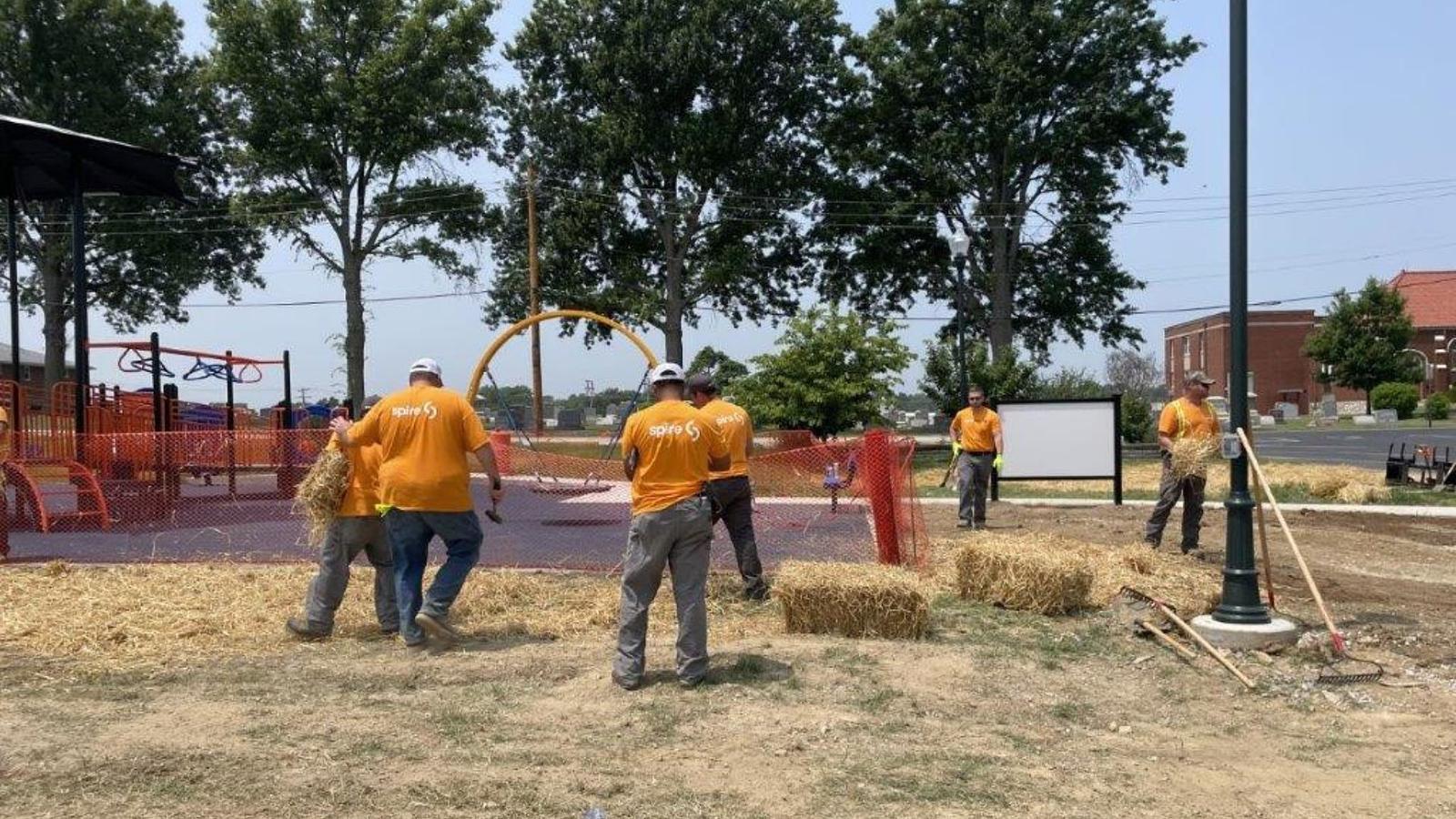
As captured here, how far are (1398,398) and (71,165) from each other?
60.9 m

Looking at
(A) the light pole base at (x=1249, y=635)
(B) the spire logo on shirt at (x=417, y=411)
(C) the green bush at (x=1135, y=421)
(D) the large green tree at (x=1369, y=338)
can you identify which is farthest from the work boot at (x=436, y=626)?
(D) the large green tree at (x=1369, y=338)

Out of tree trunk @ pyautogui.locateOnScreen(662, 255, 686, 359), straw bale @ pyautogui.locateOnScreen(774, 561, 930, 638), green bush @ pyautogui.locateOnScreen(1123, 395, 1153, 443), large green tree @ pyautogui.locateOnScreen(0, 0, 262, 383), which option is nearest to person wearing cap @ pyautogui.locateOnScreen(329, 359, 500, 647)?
straw bale @ pyautogui.locateOnScreen(774, 561, 930, 638)

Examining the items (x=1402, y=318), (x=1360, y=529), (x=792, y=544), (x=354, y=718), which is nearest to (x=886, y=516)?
(x=792, y=544)

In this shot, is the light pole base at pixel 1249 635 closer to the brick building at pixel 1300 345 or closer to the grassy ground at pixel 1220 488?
the grassy ground at pixel 1220 488

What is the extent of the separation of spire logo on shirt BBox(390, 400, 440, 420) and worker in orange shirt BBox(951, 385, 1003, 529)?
7.30 meters

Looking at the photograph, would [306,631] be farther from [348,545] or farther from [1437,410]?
[1437,410]

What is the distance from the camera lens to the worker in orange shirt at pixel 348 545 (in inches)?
276

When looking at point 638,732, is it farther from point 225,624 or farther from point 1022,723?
point 225,624

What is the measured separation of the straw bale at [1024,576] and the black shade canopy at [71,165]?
12271 millimetres

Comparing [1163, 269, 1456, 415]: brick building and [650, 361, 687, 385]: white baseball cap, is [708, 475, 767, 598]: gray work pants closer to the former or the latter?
[650, 361, 687, 385]: white baseball cap

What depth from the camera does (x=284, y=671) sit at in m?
6.18

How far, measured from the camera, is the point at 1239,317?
23.6 ft

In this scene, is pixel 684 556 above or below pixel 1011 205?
below

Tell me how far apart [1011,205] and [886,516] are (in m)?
30.7
